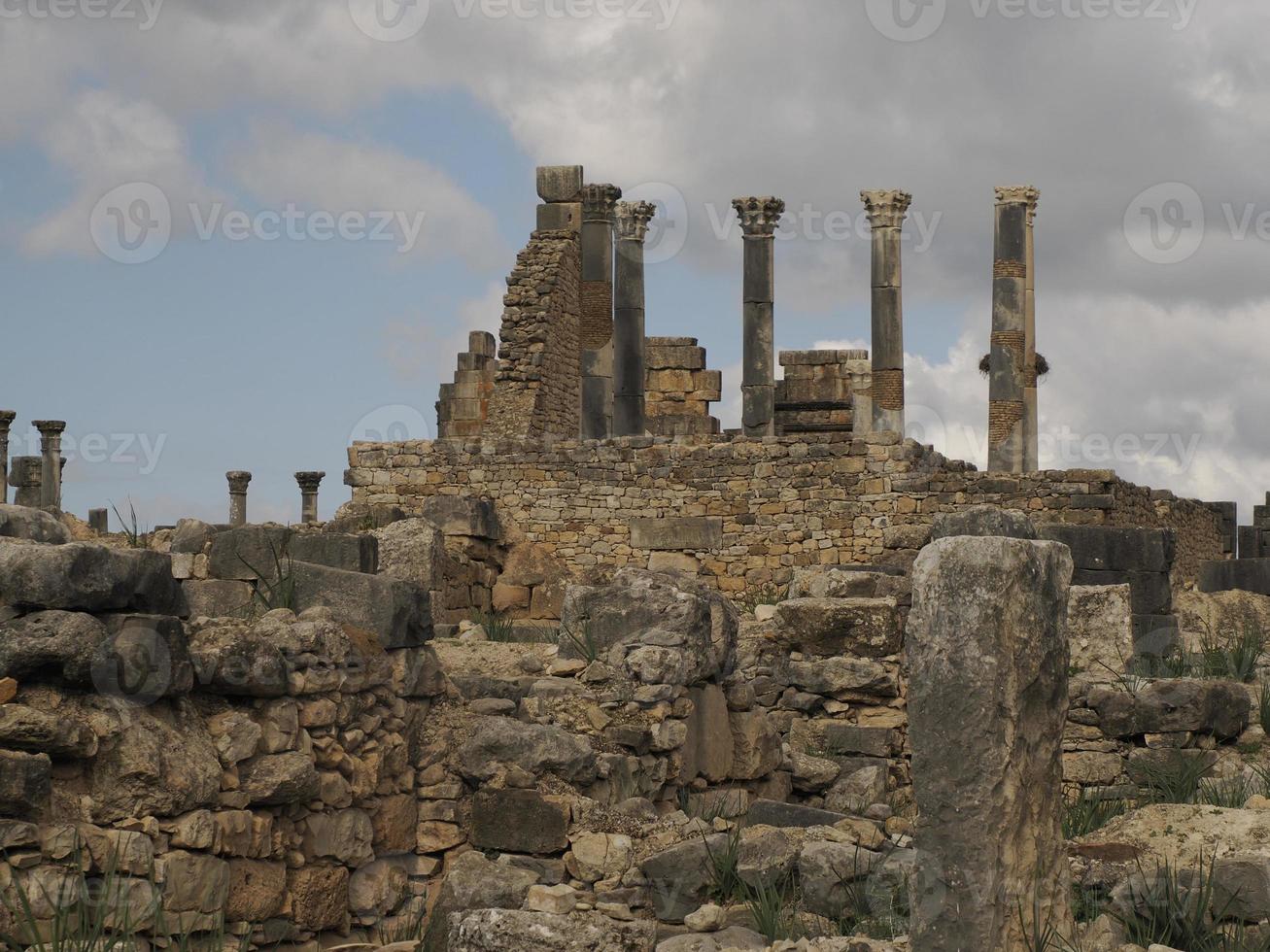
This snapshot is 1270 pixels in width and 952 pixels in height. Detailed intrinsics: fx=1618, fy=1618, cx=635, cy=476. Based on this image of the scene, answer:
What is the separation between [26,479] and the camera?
109ft

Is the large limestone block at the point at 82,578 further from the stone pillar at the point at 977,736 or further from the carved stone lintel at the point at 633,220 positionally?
the carved stone lintel at the point at 633,220

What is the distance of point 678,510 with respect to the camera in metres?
20.2

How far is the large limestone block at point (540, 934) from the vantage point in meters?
6.50

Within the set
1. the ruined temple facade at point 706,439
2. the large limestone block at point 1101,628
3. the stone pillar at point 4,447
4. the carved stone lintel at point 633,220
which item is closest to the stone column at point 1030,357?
the ruined temple facade at point 706,439

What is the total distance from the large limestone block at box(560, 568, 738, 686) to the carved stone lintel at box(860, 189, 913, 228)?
1465 cm

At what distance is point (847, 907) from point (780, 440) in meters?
13.1

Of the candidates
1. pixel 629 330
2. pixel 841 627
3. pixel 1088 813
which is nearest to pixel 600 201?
pixel 629 330

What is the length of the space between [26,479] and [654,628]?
2670 centimetres

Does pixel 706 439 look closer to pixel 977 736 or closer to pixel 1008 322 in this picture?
pixel 1008 322

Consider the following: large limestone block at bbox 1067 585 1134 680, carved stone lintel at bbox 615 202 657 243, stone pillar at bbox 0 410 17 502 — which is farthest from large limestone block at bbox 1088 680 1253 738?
stone pillar at bbox 0 410 17 502

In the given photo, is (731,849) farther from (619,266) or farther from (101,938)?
(619,266)

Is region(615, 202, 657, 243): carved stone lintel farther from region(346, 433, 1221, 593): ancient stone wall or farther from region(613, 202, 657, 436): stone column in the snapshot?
region(346, 433, 1221, 593): ancient stone wall

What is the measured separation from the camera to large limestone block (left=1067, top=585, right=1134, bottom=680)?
1195 centimetres

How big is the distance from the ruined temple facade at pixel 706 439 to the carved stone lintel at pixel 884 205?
1.0 inches
